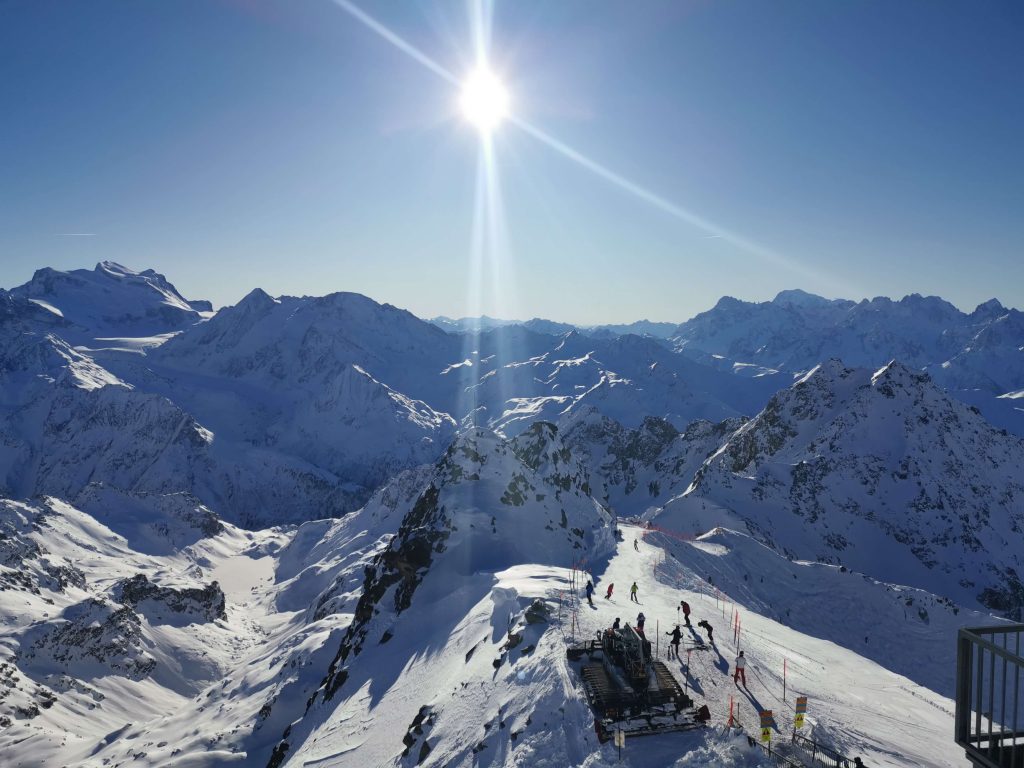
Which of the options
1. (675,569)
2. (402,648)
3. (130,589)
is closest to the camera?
(402,648)

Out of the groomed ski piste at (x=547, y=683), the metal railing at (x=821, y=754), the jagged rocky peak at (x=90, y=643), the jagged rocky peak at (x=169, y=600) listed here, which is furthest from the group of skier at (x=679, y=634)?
the jagged rocky peak at (x=169, y=600)

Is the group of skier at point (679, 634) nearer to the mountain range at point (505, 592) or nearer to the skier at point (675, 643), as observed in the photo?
the skier at point (675, 643)

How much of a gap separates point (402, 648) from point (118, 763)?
163 ft

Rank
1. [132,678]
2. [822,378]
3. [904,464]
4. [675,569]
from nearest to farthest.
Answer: [675,569]
[132,678]
[904,464]
[822,378]

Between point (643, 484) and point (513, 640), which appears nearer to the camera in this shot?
point (513, 640)

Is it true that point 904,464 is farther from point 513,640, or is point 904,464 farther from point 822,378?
point 513,640

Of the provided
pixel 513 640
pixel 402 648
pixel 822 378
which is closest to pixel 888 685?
pixel 513 640

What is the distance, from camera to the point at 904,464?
12006cm

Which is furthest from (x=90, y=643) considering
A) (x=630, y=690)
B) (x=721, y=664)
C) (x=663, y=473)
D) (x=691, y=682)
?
(x=663, y=473)

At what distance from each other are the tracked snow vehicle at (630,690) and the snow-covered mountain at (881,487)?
7698 cm

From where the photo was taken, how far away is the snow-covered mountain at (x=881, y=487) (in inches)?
4102

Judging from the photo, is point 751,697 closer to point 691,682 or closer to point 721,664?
point 691,682

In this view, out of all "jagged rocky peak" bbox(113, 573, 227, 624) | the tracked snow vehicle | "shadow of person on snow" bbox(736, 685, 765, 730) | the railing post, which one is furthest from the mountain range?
the railing post

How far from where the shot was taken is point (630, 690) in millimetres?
23906
